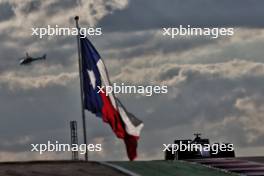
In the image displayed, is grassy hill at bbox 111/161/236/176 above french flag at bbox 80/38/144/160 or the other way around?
the other way around

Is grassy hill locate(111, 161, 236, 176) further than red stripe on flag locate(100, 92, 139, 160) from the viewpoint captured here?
No

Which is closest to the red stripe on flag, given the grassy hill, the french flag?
the french flag

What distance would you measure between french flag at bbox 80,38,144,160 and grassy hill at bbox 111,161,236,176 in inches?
25.6

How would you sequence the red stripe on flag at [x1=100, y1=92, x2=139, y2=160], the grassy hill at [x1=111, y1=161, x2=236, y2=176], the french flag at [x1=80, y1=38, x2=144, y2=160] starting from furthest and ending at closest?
the french flag at [x1=80, y1=38, x2=144, y2=160] < the red stripe on flag at [x1=100, y1=92, x2=139, y2=160] < the grassy hill at [x1=111, y1=161, x2=236, y2=176]

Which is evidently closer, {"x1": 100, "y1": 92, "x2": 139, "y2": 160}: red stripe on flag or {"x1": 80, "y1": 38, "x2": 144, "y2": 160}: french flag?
{"x1": 100, "y1": 92, "x2": 139, "y2": 160}: red stripe on flag

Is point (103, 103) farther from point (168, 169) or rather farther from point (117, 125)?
point (168, 169)

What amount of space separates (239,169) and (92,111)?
20.9 feet

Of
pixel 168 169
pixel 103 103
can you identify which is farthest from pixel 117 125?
pixel 168 169

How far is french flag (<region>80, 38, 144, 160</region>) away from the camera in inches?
1251

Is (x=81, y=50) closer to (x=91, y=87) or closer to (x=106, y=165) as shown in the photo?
(x=91, y=87)

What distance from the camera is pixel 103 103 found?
3284 centimetres

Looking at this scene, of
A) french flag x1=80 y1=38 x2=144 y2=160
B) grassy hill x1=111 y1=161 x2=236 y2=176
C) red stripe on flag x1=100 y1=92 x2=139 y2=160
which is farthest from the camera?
french flag x1=80 y1=38 x2=144 y2=160

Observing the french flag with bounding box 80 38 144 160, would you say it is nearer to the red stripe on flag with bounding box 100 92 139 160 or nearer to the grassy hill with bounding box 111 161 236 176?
the red stripe on flag with bounding box 100 92 139 160

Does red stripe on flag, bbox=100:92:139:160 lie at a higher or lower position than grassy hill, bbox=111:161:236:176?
higher
